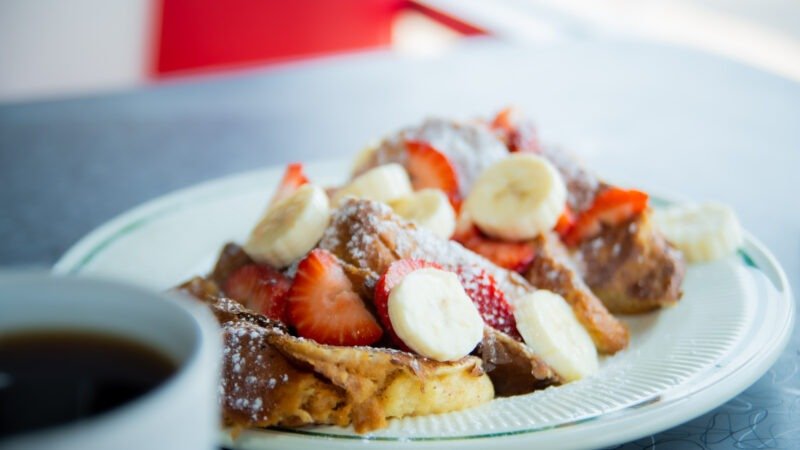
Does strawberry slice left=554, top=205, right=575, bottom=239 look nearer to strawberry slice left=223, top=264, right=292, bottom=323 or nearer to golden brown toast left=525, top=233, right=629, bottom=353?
golden brown toast left=525, top=233, right=629, bottom=353

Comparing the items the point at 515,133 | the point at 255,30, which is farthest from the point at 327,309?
the point at 255,30

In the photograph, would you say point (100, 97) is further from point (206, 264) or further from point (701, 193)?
point (701, 193)

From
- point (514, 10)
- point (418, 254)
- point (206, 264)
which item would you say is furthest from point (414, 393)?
point (514, 10)

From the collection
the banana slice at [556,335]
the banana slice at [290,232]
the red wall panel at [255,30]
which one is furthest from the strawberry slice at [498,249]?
the red wall panel at [255,30]

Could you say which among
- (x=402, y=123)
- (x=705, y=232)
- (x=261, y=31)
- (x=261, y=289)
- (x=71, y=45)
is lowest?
(x=71, y=45)

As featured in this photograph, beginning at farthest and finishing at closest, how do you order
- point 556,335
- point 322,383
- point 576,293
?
1. point 576,293
2. point 556,335
3. point 322,383

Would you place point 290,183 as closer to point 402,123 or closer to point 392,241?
point 392,241
